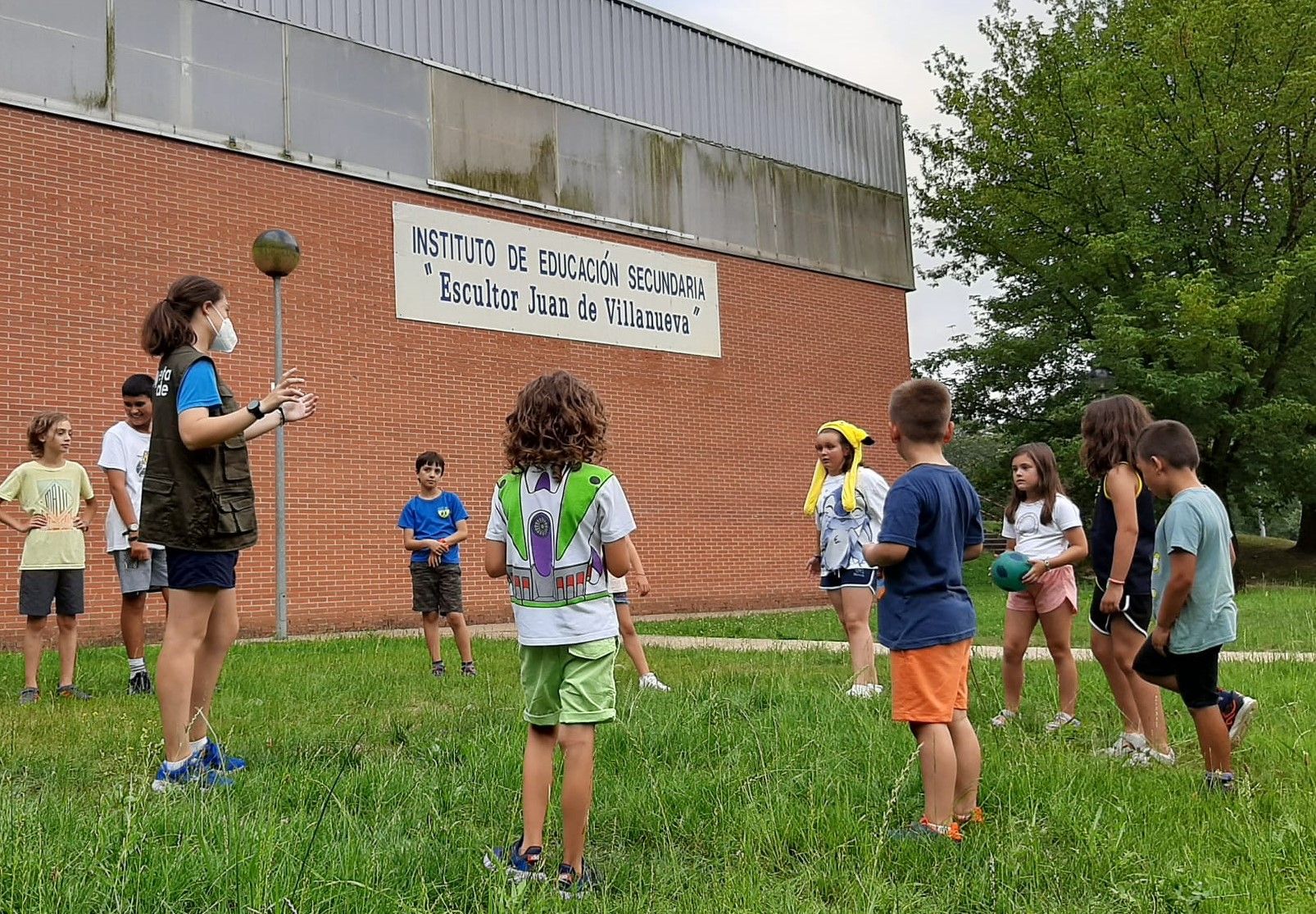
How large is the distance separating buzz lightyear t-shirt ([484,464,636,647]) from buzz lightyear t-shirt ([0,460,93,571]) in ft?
15.0

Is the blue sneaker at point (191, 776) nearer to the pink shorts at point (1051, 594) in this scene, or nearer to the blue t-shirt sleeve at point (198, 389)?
the blue t-shirt sleeve at point (198, 389)

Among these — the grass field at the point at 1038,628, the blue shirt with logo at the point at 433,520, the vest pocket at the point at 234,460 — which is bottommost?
the grass field at the point at 1038,628

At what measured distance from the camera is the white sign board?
14.9m

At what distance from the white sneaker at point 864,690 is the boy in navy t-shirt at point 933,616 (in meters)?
2.39

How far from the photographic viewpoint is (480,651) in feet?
32.5

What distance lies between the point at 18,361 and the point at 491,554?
32.9ft

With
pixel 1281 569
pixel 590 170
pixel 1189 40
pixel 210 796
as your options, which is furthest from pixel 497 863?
pixel 1281 569

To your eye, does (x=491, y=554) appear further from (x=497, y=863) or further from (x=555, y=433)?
(x=497, y=863)

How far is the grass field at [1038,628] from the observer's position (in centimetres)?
1095

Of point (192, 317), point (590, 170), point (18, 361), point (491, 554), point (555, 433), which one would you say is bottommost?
point (491, 554)

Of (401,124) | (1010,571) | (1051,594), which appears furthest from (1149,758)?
(401,124)

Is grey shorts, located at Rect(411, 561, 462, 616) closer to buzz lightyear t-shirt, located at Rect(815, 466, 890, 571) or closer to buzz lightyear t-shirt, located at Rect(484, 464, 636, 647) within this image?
buzz lightyear t-shirt, located at Rect(815, 466, 890, 571)

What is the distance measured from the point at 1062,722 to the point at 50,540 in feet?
19.8

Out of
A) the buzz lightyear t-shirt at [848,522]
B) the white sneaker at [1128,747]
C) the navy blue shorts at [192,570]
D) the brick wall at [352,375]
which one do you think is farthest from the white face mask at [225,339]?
the brick wall at [352,375]
